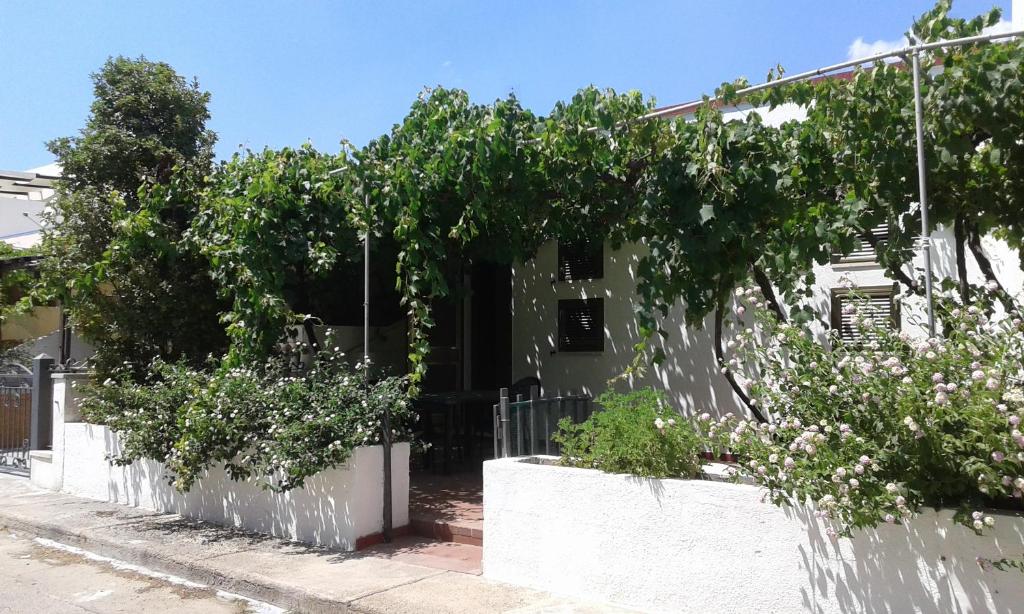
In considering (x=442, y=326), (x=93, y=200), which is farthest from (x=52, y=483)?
(x=442, y=326)

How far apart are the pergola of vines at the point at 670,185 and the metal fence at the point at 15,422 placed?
462cm

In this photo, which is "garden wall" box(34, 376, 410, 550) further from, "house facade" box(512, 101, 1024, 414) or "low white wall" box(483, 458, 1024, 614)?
"house facade" box(512, 101, 1024, 414)

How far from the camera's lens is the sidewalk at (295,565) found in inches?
219

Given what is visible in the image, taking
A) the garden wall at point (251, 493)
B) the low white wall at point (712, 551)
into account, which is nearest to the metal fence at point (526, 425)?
the low white wall at point (712, 551)

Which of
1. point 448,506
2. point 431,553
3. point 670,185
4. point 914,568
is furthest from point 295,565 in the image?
point 914,568

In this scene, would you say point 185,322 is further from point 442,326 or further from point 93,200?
point 442,326

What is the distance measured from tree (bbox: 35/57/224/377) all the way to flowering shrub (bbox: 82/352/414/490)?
1.30 metres

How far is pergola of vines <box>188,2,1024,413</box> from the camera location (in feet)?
17.9

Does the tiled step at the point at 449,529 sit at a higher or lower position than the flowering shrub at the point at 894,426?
lower

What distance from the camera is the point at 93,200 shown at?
10.0 metres

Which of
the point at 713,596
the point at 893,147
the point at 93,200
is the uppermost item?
the point at 93,200

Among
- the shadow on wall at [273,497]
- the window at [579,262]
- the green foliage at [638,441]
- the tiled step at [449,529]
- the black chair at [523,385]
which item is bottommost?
the tiled step at [449,529]

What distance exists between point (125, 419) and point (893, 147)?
7.55 meters

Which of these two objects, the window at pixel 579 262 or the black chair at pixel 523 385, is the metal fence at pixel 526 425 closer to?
the black chair at pixel 523 385
